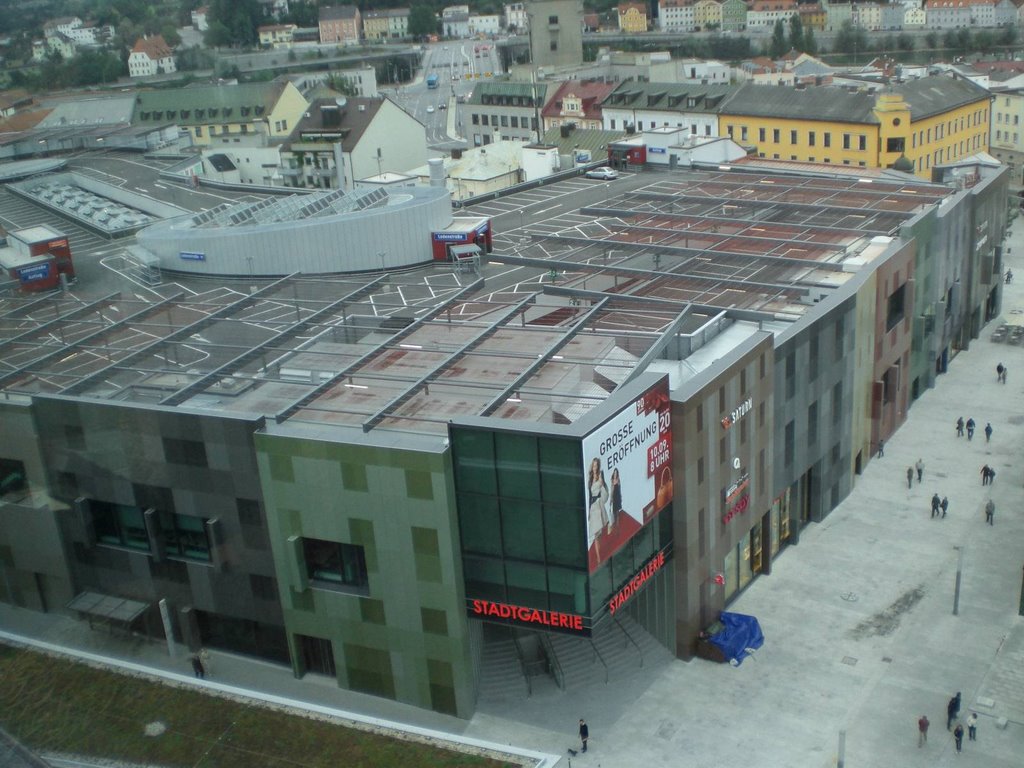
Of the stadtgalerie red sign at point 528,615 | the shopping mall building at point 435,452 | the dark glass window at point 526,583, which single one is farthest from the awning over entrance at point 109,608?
the dark glass window at point 526,583

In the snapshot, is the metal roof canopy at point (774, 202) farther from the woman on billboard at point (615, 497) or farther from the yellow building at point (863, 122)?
the yellow building at point (863, 122)

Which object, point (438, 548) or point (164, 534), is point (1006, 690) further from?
point (164, 534)

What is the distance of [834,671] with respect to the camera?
4088 cm

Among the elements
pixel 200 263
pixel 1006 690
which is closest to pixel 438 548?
pixel 1006 690

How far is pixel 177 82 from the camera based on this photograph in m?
190

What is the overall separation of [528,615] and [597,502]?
15.3ft

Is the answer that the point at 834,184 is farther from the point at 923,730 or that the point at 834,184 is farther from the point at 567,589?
the point at 567,589

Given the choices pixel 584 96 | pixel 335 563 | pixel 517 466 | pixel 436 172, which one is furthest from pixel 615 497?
pixel 584 96

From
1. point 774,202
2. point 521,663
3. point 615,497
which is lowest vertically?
point 521,663

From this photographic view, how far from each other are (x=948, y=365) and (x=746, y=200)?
16.1 metres

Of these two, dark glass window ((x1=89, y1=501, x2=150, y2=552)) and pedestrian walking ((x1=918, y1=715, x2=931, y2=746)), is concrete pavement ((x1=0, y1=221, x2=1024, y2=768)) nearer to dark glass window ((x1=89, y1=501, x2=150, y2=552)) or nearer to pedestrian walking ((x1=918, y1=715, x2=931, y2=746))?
pedestrian walking ((x1=918, y1=715, x2=931, y2=746))

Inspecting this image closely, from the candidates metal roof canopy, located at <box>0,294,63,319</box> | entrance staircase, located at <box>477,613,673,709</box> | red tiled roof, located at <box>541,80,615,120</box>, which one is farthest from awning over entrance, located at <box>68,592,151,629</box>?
red tiled roof, located at <box>541,80,615,120</box>

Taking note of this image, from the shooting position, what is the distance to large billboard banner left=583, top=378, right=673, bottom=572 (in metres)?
35.7

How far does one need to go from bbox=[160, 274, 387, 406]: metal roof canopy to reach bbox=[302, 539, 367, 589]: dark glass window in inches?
296
